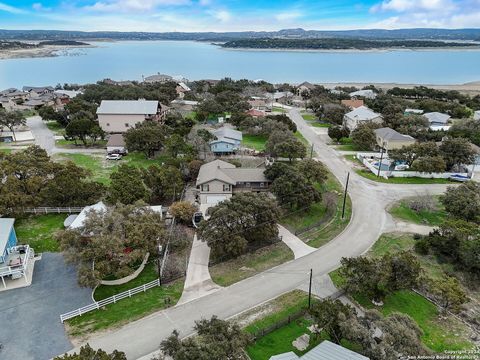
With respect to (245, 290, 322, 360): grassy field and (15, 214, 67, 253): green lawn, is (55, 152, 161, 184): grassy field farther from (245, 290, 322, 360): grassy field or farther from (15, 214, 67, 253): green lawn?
(245, 290, 322, 360): grassy field

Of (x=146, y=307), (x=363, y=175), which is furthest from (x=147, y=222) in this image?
(x=363, y=175)

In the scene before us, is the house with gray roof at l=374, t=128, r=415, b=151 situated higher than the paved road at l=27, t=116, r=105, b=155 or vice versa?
the house with gray roof at l=374, t=128, r=415, b=151

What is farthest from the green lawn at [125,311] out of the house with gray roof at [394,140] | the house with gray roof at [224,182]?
the house with gray roof at [394,140]

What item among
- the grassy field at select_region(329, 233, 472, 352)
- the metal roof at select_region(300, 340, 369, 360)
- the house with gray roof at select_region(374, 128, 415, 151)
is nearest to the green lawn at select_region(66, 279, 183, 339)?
the metal roof at select_region(300, 340, 369, 360)

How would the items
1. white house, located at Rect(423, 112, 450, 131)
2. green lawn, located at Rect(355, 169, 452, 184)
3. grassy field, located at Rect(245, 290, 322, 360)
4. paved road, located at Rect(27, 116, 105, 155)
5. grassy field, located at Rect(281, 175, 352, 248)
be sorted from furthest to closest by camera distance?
white house, located at Rect(423, 112, 450, 131) < paved road, located at Rect(27, 116, 105, 155) < green lawn, located at Rect(355, 169, 452, 184) < grassy field, located at Rect(281, 175, 352, 248) < grassy field, located at Rect(245, 290, 322, 360)

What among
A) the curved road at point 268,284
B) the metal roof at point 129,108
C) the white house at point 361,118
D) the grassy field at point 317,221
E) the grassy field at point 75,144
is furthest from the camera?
the metal roof at point 129,108

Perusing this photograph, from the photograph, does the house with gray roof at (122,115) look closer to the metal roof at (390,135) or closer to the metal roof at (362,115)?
the metal roof at (362,115)
